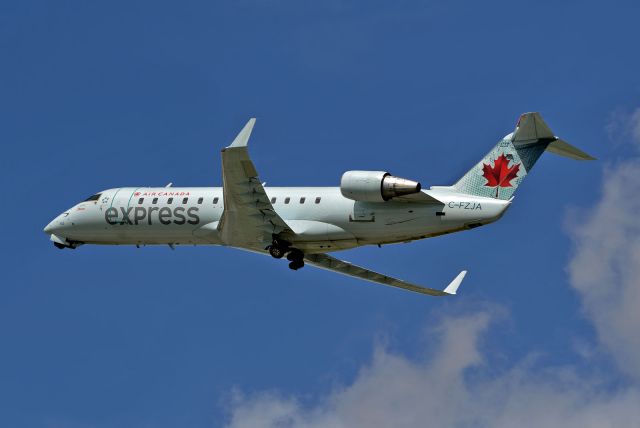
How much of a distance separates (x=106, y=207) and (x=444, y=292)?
13.7 metres

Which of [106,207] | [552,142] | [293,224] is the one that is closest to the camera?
[552,142]

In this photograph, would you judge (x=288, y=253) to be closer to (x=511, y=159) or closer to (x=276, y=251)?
(x=276, y=251)

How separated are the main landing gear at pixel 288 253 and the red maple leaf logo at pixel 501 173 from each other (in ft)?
25.3

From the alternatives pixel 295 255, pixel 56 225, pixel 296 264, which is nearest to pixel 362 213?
pixel 295 255

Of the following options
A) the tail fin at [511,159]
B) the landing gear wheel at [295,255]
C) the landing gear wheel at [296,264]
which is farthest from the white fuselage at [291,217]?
the landing gear wheel at [296,264]

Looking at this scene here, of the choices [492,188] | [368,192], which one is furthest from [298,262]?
[492,188]

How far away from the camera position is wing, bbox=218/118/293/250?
43500mm

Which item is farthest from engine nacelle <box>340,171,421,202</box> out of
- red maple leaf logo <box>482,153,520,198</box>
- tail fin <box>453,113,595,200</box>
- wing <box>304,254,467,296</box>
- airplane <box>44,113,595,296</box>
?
wing <box>304,254,467,296</box>

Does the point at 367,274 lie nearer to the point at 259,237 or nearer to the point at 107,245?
the point at 259,237

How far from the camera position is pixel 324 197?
155ft

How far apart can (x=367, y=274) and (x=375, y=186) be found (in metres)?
8.75

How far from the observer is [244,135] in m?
43.0

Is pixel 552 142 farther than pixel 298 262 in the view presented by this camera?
No

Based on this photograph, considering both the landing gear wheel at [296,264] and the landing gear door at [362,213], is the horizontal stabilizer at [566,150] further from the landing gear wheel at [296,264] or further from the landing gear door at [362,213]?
the landing gear wheel at [296,264]
